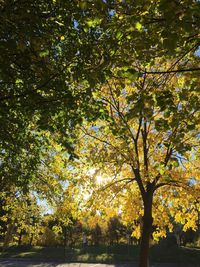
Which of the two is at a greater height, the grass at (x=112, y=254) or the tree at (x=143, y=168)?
the tree at (x=143, y=168)

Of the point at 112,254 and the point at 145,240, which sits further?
the point at 112,254

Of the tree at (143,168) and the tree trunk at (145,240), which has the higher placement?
the tree at (143,168)

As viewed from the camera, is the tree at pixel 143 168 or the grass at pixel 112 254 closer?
the tree at pixel 143 168

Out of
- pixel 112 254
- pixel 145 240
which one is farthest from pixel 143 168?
pixel 112 254

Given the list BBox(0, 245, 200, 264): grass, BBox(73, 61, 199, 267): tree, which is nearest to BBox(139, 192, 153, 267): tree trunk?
BBox(73, 61, 199, 267): tree

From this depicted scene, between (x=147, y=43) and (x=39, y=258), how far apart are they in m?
34.8

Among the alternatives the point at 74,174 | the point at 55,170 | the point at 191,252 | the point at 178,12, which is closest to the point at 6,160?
the point at 55,170

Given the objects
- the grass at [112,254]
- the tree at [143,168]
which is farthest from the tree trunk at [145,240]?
the grass at [112,254]

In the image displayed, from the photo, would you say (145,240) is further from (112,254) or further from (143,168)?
(112,254)

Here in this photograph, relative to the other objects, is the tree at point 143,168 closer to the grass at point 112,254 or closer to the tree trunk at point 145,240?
the tree trunk at point 145,240

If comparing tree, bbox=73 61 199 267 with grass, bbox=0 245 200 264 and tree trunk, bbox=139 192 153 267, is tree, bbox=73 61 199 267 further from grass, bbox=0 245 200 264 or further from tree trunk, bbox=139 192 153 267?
grass, bbox=0 245 200 264

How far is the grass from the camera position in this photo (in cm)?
3103

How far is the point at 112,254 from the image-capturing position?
115 feet

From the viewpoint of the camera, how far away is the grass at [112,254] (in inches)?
1222
